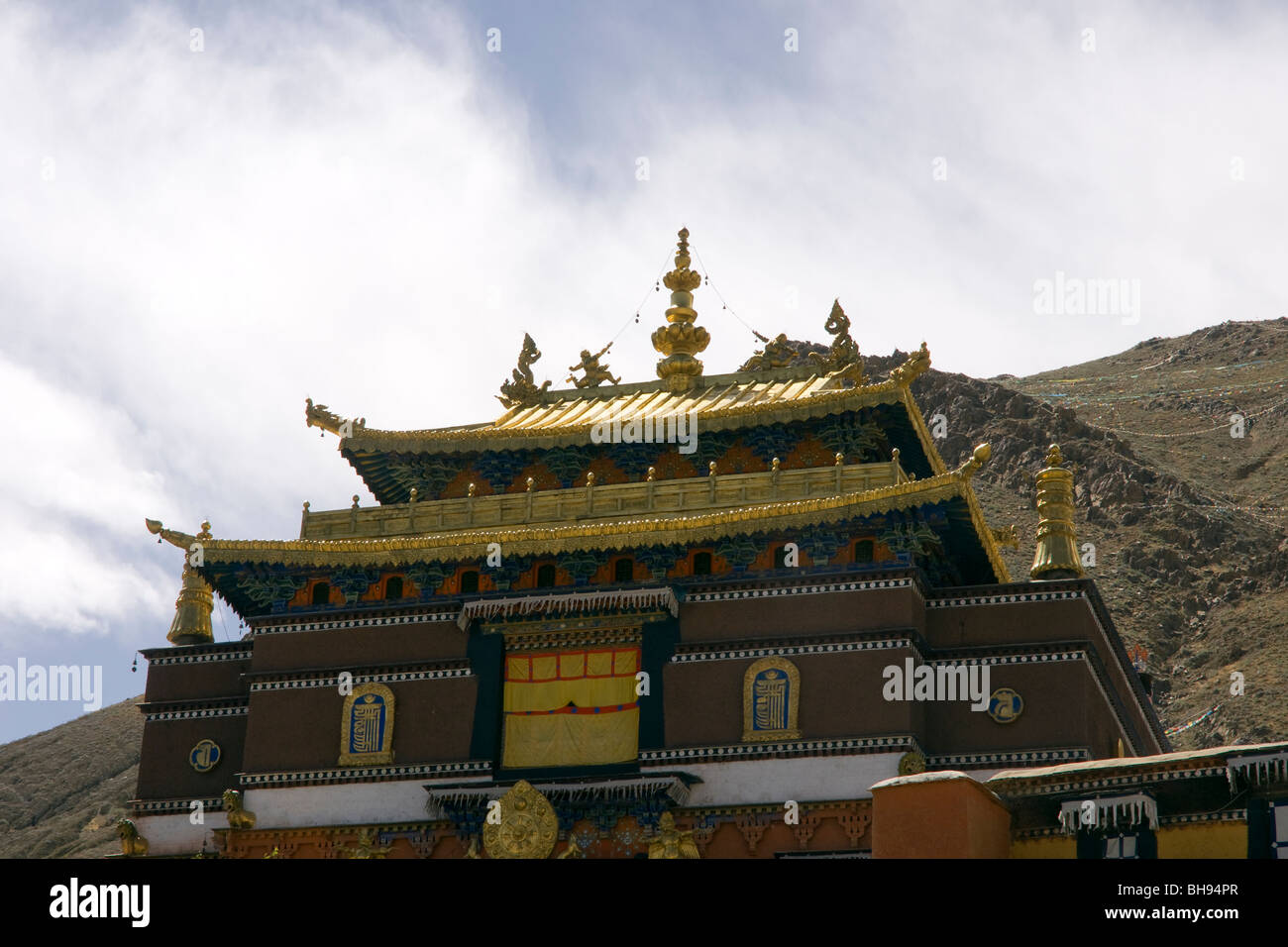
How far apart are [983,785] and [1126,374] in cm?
8167

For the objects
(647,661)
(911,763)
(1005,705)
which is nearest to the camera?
(911,763)

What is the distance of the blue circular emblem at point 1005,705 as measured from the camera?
90.7ft

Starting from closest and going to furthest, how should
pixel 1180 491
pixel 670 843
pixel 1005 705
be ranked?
pixel 670 843 → pixel 1005 705 → pixel 1180 491

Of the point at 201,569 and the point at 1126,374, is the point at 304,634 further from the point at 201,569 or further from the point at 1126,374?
the point at 1126,374

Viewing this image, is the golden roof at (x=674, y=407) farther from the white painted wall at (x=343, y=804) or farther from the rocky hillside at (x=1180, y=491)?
the rocky hillside at (x=1180, y=491)

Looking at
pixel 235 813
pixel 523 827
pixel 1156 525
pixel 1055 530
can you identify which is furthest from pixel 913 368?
pixel 1156 525

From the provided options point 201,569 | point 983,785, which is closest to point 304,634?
point 201,569

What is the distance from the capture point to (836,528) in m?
28.6

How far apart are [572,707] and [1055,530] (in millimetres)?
7756

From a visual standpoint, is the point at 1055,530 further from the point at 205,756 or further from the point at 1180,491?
the point at 1180,491

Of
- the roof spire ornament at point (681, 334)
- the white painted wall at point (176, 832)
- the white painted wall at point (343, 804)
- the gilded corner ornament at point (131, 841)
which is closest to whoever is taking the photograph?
the white painted wall at point (343, 804)

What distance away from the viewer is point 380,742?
95.3 feet

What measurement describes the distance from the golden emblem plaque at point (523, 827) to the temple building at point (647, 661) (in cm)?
3

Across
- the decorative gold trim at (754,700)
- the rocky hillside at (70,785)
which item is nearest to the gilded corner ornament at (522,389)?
the decorative gold trim at (754,700)
